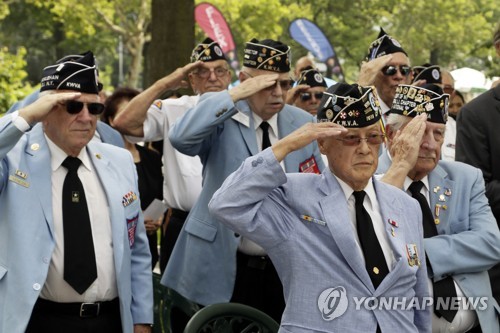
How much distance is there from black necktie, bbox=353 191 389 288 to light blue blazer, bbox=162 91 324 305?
1.70m

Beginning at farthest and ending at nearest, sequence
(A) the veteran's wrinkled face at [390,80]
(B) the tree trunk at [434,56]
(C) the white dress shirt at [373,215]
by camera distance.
→ (B) the tree trunk at [434,56] < (A) the veteran's wrinkled face at [390,80] < (C) the white dress shirt at [373,215]

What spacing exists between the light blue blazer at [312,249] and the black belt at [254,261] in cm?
166

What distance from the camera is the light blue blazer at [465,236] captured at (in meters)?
4.94

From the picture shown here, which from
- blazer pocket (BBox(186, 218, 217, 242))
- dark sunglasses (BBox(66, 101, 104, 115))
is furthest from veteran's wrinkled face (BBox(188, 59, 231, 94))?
dark sunglasses (BBox(66, 101, 104, 115))

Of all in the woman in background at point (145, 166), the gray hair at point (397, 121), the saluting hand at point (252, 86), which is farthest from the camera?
the woman in background at point (145, 166)

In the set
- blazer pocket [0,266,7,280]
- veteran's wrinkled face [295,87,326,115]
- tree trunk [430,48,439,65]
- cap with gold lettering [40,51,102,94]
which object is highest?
cap with gold lettering [40,51,102,94]

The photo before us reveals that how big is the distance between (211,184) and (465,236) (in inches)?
61.4

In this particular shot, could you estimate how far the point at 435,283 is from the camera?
4.95 metres

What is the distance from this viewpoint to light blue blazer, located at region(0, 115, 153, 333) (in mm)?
4457

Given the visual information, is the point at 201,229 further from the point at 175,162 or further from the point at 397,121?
the point at 175,162

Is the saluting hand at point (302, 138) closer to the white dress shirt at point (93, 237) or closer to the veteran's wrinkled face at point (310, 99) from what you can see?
the white dress shirt at point (93, 237)

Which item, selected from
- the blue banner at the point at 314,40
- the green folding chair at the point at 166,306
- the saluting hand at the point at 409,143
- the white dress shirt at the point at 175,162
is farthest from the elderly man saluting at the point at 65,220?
the blue banner at the point at 314,40

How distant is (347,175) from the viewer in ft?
13.6

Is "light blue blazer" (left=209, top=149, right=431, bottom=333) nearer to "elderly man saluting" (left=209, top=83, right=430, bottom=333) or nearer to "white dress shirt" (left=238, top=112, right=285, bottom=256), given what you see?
"elderly man saluting" (left=209, top=83, right=430, bottom=333)
